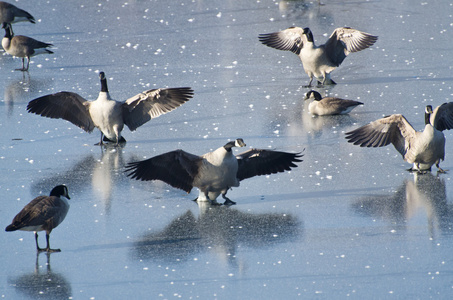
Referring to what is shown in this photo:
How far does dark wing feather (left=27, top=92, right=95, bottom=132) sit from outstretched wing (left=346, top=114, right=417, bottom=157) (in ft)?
9.91

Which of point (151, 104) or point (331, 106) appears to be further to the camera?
point (331, 106)

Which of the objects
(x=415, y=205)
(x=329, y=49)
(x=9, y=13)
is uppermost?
(x=9, y=13)

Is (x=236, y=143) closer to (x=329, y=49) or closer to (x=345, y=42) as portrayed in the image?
(x=329, y=49)

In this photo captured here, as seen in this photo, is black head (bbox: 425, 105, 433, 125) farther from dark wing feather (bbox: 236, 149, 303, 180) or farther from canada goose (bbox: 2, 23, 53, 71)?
canada goose (bbox: 2, 23, 53, 71)

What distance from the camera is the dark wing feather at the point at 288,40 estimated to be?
438 inches

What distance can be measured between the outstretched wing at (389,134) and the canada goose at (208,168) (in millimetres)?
1026

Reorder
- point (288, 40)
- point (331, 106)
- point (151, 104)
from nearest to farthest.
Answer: point (151, 104)
point (331, 106)
point (288, 40)

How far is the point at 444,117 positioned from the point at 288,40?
14.4 ft

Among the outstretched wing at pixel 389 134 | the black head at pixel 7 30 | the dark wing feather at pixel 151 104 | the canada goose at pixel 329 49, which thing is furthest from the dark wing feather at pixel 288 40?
the outstretched wing at pixel 389 134

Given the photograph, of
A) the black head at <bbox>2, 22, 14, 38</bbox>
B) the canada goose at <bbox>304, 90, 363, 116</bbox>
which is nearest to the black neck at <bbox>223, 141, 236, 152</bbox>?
the canada goose at <bbox>304, 90, 363, 116</bbox>

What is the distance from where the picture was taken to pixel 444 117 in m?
7.22

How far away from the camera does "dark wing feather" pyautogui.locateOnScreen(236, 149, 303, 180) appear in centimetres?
637

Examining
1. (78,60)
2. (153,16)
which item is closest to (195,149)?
(78,60)

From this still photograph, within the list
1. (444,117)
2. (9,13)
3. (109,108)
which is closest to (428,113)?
(444,117)
